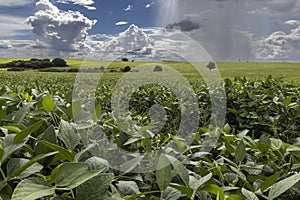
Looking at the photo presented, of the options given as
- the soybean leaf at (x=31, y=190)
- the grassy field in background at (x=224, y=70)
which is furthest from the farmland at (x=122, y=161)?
the grassy field in background at (x=224, y=70)

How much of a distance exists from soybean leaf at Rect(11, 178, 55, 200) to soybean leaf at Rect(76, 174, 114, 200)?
54mm

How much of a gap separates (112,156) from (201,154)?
28cm

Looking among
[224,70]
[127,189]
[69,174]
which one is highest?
[69,174]

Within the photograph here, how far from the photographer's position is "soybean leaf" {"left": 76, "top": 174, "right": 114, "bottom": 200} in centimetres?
63

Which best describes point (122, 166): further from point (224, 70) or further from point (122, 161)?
point (224, 70)

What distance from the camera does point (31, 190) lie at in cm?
60

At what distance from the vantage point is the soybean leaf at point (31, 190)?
58cm

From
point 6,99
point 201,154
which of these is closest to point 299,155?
point 201,154

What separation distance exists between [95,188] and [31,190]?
110 millimetres

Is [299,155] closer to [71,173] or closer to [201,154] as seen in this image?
[201,154]

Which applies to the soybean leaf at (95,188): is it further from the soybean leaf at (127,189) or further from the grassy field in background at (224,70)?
the grassy field in background at (224,70)

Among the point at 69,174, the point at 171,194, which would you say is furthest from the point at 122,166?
the point at 69,174

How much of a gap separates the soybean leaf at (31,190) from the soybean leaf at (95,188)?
0.05 m

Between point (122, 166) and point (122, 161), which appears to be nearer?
point (122, 166)
